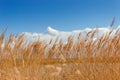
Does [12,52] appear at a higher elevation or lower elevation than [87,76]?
higher

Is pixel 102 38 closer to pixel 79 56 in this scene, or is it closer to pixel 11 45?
pixel 79 56

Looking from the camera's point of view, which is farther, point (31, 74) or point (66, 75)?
point (66, 75)

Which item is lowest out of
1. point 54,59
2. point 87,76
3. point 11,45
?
point 87,76

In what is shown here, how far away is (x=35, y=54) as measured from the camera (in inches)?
163

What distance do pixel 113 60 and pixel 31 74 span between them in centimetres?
145

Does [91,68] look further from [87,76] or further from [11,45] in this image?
[11,45]

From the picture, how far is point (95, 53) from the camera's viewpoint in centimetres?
448

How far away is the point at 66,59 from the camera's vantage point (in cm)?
446

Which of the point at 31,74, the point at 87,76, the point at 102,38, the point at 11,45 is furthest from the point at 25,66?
the point at 102,38

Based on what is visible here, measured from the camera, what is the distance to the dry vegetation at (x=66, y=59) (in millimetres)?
4035

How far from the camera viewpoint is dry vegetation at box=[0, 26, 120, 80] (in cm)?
404

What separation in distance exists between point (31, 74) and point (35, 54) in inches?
13.6

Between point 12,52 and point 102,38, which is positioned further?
point 102,38

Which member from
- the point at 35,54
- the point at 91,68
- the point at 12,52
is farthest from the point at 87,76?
the point at 12,52
